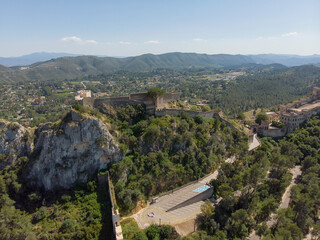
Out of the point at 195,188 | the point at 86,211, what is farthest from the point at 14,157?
the point at 195,188

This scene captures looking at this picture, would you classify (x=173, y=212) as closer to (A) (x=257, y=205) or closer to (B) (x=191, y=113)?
(A) (x=257, y=205)

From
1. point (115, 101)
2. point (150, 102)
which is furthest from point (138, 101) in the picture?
point (115, 101)

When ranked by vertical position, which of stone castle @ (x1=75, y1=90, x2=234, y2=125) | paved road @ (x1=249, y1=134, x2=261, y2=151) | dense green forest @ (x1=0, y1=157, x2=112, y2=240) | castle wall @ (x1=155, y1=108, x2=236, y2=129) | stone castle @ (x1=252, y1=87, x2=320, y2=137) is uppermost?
stone castle @ (x1=75, y1=90, x2=234, y2=125)

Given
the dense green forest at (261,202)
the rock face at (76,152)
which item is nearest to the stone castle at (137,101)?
the rock face at (76,152)

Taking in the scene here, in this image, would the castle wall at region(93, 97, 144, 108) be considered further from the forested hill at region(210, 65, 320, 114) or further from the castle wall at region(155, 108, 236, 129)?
the forested hill at region(210, 65, 320, 114)

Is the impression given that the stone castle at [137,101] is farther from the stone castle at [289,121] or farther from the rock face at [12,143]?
the stone castle at [289,121]

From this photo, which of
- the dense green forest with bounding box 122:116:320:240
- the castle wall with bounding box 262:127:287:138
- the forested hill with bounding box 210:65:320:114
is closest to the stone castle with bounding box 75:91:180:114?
the dense green forest with bounding box 122:116:320:240
